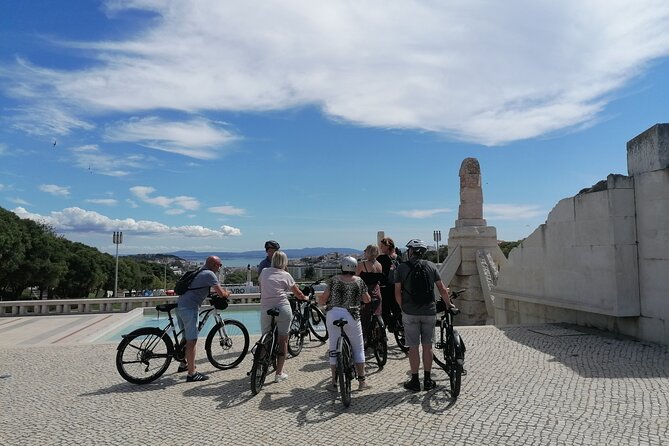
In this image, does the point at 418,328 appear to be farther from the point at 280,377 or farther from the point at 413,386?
the point at 280,377

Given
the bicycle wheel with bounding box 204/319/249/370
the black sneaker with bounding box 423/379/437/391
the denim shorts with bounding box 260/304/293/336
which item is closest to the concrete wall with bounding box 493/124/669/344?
the black sneaker with bounding box 423/379/437/391

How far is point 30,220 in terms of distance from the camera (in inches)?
1409

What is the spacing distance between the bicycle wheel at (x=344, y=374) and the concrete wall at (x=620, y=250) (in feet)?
17.0

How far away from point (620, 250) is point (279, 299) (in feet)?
18.6

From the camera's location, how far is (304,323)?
25.5 feet

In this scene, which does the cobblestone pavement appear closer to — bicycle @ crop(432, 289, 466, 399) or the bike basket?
bicycle @ crop(432, 289, 466, 399)

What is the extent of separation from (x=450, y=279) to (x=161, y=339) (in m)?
11.9

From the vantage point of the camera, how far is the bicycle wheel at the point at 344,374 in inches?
185

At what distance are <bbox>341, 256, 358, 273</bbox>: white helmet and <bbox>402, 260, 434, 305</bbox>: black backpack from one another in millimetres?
616

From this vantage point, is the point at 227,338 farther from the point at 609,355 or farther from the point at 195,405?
the point at 609,355

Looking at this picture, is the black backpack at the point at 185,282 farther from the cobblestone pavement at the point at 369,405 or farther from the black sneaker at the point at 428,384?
the black sneaker at the point at 428,384

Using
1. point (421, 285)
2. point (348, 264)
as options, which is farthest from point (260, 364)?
point (421, 285)

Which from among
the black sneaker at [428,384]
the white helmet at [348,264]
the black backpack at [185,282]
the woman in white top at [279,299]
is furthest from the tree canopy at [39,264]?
the black sneaker at [428,384]

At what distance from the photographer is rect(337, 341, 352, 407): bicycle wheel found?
15.4 feet
